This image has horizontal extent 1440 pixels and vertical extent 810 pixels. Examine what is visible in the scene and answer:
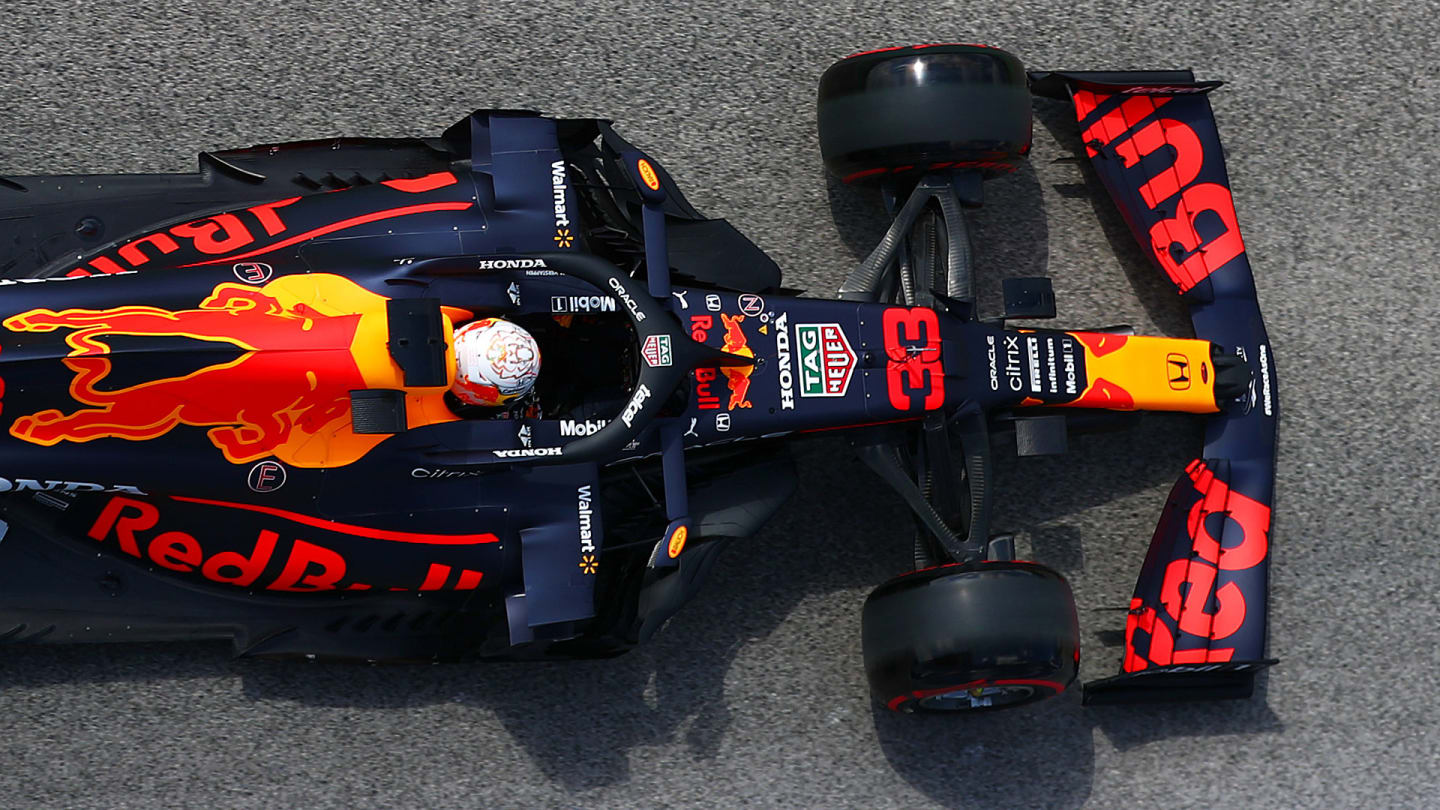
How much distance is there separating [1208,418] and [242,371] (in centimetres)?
333

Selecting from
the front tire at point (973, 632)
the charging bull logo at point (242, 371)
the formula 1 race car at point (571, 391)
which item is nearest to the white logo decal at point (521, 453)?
the formula 1 race car at point (571, 391)

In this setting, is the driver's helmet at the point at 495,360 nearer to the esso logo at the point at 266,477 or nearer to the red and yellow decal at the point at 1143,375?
the esso logo at the point at 266,477

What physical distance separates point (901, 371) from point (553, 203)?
125cm

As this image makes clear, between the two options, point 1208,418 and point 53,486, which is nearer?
point 53,486

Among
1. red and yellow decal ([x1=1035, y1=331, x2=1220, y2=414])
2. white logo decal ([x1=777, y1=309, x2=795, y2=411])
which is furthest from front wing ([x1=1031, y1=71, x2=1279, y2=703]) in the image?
white logo decal ([x1=777, y1=309, x2=795, y2=411])

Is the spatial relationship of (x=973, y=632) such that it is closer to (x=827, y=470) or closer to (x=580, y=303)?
(x=827, y=470)

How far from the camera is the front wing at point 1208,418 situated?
14.0ft

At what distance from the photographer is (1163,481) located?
482 centimetres

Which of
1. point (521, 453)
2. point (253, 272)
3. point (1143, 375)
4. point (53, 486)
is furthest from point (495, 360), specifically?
point (1143, 375)

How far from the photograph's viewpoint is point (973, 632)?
3926 mm

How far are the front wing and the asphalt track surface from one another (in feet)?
1.15

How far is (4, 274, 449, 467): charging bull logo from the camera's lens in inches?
135

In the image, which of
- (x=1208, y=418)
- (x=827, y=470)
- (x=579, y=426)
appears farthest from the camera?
(x=827, y=470)

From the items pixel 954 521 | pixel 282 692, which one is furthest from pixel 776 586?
pixel 282 692
